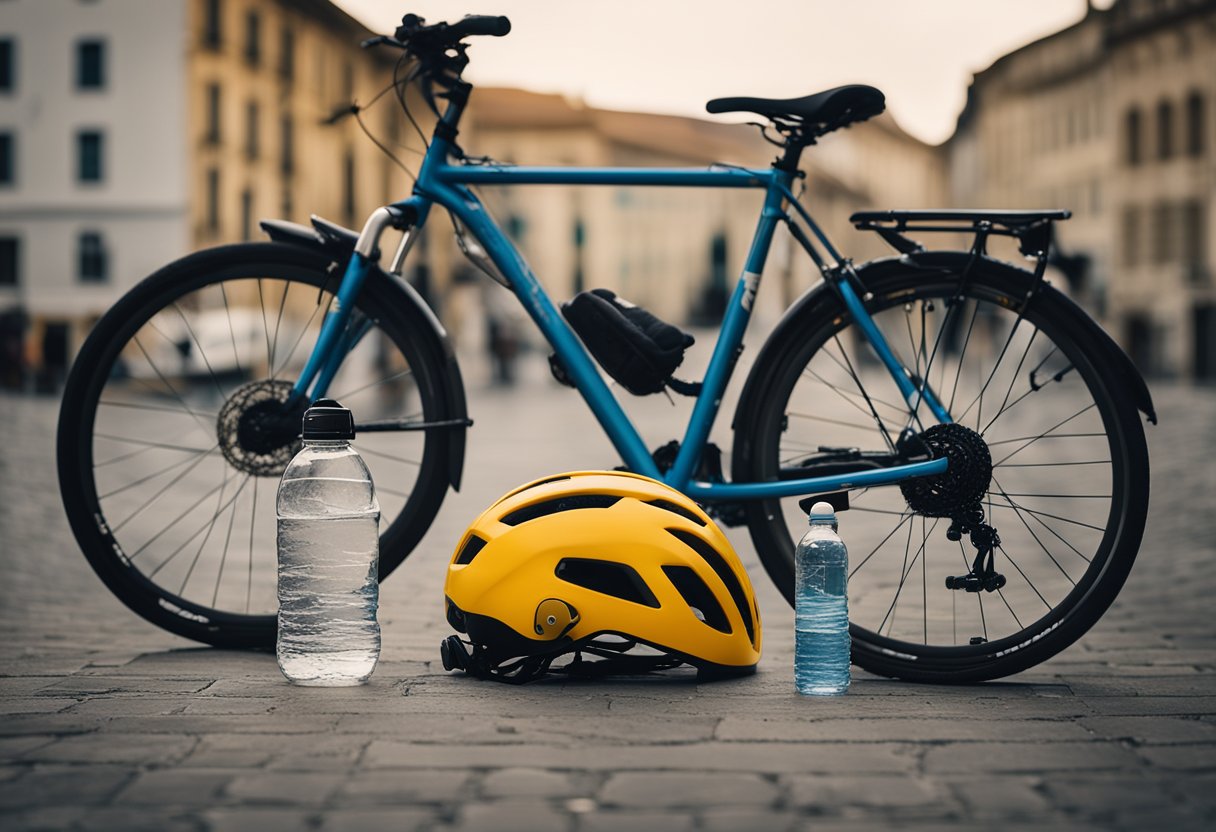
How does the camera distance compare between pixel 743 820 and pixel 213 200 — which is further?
pixel 213 200

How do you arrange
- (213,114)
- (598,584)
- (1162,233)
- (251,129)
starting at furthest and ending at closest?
(251,129) < (1162,233) < (213,114) < (598,584)

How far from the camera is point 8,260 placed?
166 ft

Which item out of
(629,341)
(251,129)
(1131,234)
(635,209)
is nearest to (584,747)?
(629,341)

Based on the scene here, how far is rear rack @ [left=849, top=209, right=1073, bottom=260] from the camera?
3.87m

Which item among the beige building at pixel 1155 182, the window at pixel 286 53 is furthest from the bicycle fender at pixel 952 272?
the window at pixel 286 53

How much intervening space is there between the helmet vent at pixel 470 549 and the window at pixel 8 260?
50.1 meters

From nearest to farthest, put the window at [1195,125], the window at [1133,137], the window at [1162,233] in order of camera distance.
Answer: the window at [1195,125], the window at [1162,233], the window at [1133,137]

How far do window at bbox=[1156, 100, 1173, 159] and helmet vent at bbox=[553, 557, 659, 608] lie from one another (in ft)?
166

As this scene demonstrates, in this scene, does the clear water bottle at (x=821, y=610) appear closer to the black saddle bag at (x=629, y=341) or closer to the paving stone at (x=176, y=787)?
the black saddle bag at (x=629, y=341)

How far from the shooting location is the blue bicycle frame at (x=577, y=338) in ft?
13.1

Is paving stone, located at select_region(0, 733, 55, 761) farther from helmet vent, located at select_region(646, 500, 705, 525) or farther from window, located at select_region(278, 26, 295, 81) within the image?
window, located at select_region(278, 26, 295, 81)

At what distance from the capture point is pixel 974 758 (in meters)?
3.02

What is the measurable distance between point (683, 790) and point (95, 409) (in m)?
2.19

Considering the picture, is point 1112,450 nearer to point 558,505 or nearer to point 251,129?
point 558,505
